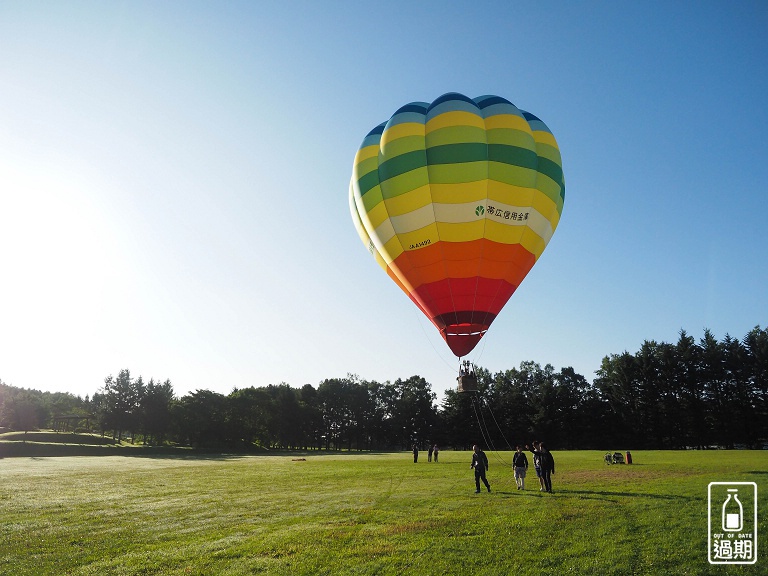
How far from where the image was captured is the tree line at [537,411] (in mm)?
79812

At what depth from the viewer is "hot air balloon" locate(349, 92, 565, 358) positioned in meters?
19.1

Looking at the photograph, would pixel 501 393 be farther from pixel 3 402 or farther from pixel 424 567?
pixel 3 402

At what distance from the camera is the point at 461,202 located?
1898cm

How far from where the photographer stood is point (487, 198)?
19.1 m

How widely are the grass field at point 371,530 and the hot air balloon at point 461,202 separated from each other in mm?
7966

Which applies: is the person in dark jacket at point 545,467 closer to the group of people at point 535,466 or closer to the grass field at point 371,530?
the group of people at point 535,466

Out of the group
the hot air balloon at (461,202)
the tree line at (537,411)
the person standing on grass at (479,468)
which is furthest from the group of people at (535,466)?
the tree line at (537,411)

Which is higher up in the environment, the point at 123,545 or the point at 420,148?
the point at 420,148

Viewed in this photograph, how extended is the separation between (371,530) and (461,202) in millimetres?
12641

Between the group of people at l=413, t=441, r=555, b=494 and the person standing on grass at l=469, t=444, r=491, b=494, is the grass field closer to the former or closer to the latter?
the person standing on grass at l=469, t=444, r=491, b=494

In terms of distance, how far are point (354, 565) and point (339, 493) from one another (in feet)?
32.2

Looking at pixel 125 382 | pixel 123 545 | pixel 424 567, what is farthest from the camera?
pixel 125 382

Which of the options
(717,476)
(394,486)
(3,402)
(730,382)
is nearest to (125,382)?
(3,402)

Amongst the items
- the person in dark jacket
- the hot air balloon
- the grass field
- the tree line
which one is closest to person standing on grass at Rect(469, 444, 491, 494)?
the grass field
